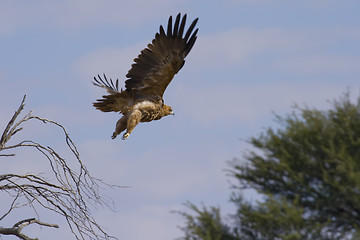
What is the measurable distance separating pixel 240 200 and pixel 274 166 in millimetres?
1043

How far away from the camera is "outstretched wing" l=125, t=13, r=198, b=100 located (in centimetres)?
771

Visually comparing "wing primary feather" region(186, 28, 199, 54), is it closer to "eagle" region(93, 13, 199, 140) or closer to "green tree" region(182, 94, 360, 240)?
"eagle" region(93, 13, 199, 140)

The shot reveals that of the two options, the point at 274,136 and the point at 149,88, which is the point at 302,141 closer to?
the point at 274,136

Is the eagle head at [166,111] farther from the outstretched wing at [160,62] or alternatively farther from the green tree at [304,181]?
the green tree at [304,181]

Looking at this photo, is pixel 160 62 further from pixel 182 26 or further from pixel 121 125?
pixel 121 125

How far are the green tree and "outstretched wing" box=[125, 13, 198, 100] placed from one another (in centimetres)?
534

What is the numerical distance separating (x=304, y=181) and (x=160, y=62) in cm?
645

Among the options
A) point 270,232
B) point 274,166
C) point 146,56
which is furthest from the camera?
point 274,166

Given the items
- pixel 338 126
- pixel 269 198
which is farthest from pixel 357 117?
pixel 269 198

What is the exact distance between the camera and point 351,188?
41.4 ft

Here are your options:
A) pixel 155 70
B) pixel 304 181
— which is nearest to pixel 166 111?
pixel 155 70

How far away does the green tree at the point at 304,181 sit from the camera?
12383 mm

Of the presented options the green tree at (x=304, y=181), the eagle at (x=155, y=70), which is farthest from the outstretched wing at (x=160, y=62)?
the green tree at (x=304, y=181)

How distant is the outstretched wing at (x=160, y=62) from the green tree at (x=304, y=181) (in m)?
5.34
